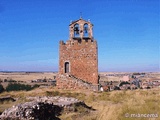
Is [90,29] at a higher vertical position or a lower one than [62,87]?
higher

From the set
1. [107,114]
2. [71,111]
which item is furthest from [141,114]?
[71,111]

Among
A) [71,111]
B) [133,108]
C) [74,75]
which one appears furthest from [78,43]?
[133,108]

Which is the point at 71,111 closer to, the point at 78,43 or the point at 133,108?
the point at 133,108

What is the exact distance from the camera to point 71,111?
488 inches

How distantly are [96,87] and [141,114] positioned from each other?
53.0 ft

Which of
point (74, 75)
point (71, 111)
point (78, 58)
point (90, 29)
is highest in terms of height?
point (90, 29)

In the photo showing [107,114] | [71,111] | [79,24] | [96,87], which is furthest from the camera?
[79,24]

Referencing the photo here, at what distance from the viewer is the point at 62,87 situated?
86.5ft

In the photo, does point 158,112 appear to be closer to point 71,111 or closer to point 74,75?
point 71,111

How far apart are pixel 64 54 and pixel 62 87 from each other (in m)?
3.33

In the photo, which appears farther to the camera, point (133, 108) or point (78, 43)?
point (78, 43)

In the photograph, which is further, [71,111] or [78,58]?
[78,58]

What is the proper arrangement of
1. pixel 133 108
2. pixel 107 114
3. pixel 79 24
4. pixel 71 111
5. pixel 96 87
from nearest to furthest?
1. pixel 107 114
2. pixel 133 108
3. pixel 71 111
4. pixel 96 87
5. pixel 79 24

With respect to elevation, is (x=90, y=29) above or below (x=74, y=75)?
above
